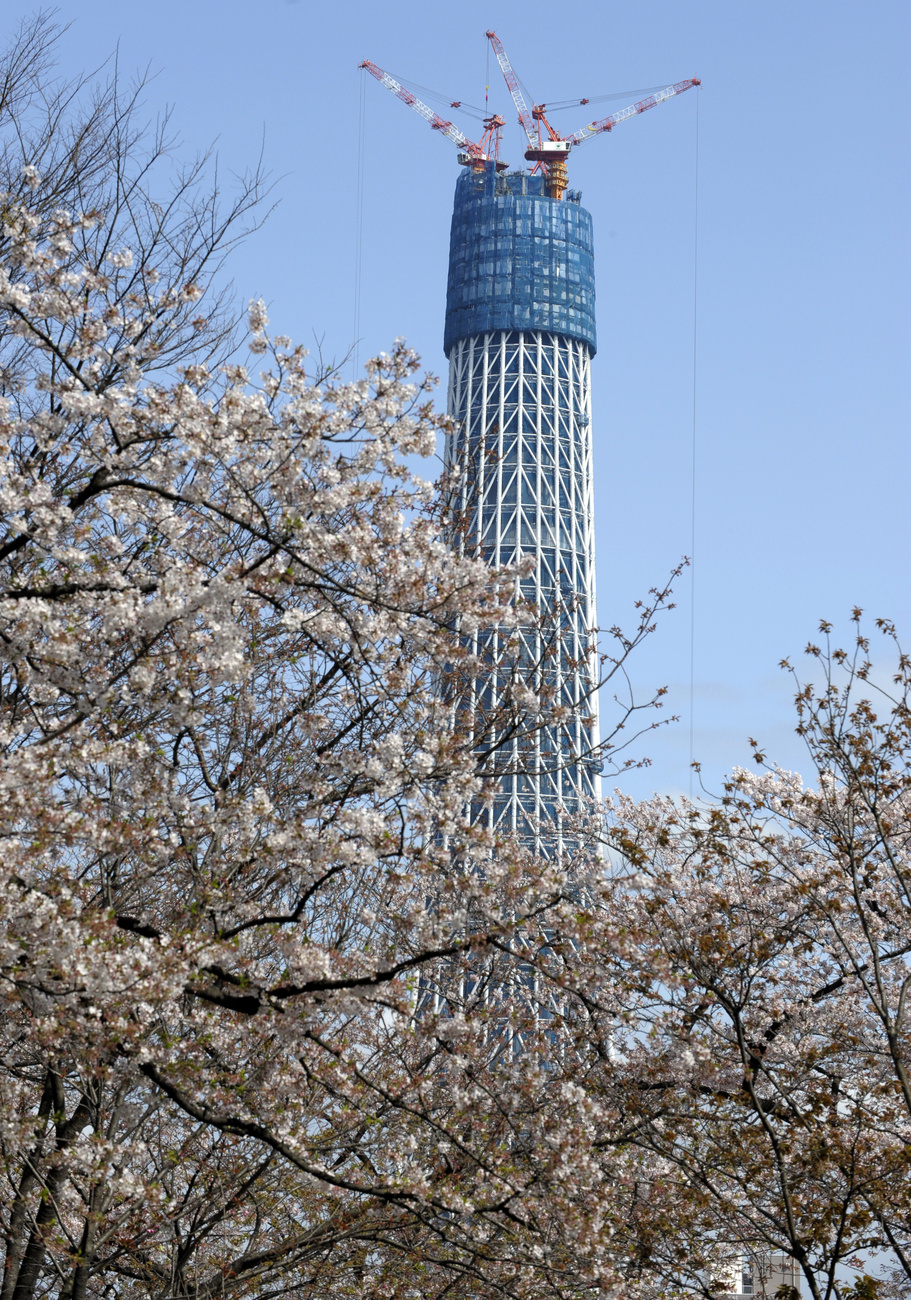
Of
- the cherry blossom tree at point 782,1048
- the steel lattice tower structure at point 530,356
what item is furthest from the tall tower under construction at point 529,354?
the cherry blossom tree at point 782,1048

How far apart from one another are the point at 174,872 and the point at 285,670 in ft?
5.33

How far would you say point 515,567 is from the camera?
7797 mm

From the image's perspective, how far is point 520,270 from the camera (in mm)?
100938

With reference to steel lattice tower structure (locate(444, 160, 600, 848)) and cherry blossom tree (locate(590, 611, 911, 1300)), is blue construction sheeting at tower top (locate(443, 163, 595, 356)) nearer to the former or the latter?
steel lattice tower structure (locate(444, 160, 600, 848))

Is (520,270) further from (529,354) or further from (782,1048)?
(782,1048)

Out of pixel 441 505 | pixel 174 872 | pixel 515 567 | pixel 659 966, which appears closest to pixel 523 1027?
pixel 659 966

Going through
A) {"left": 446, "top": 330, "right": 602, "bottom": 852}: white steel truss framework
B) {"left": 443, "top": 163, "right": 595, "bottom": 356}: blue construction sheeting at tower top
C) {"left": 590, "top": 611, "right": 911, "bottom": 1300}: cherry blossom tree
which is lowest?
{"left": 590, "top": 611, "right": 911, "bottom": 1300}: cherry blossom tree

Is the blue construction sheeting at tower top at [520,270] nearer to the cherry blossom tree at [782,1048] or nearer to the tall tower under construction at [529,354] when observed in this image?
the tall tower under construction at [529,354]

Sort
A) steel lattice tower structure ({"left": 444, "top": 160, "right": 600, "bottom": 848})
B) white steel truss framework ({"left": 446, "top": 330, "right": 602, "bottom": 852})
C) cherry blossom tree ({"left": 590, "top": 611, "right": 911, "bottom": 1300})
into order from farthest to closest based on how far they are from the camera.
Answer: steel lattice tower structure ({"left": 444, "top": 160, "right": 600, "bottom": 848}) < white steel truss framework ({"left": 446, "top": 330, "right": 602, "bottom": 852}) < cherry blossom tree ({"left": 590, "top": 611, "right": 911, "bottom": 1300})

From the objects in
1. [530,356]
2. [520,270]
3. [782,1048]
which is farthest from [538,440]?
[782,1048]

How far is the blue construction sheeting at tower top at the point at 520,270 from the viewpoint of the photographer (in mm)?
100062

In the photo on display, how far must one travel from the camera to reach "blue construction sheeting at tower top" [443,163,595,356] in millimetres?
100062

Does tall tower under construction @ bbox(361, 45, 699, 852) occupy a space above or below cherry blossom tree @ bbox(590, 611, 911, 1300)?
above

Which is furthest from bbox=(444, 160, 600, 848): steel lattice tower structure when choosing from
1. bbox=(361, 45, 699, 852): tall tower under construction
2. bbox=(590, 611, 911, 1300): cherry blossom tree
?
bbox=(590, 611, 911, 1300): cherry blossom tree
